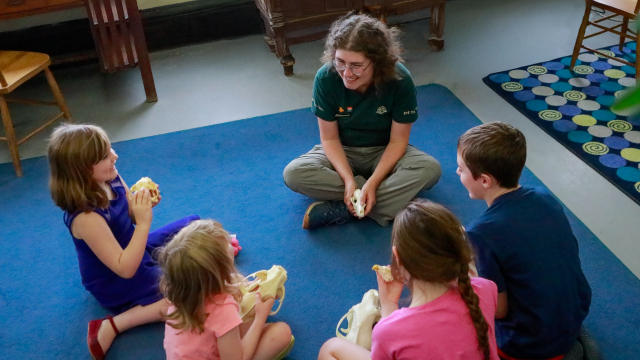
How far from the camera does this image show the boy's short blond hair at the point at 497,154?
1413 mm

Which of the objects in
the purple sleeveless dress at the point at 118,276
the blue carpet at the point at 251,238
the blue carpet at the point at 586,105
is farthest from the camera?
the blue carpet at the point at 586,105

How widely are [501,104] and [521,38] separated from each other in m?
0.94

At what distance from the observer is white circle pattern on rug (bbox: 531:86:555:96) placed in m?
3.00

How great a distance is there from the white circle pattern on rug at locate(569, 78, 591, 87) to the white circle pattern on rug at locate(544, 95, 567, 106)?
0.20 metres

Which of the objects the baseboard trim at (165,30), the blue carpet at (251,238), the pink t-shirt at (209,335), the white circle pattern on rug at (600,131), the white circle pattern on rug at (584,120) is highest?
the baseboard trim at (165,30)

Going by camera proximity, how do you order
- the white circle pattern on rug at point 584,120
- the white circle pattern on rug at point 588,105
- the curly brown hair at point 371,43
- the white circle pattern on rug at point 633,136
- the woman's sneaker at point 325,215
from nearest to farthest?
1. the curly brown hair at point 371,43
2. the woman's sneaker at point 325,215
3. the white circle pattern on rug at point 633,136
4. the white circle pattern on rug at point 584,120
5. the white circle pattern on rug at point 588,105

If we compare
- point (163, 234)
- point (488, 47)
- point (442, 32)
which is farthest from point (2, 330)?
point (488, 47)

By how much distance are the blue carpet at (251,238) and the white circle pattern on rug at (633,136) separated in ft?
2.06

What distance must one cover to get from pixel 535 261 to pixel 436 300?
1.02ft

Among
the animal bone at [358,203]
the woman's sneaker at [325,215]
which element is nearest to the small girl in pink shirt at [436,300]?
the animal bone at [358,203]

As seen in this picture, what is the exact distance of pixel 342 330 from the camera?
5.68ft

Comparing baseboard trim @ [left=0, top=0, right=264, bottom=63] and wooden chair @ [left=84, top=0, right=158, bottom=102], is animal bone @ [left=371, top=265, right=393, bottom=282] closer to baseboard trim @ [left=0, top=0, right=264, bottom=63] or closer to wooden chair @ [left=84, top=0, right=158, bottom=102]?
wooden chair @ [left=84, top=0, right=158, bottom=102]

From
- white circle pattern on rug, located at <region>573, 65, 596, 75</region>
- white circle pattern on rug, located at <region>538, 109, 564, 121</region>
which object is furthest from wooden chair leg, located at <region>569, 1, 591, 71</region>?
white circle pattern on rug, located at <region>538, 109, 564, 121</region>

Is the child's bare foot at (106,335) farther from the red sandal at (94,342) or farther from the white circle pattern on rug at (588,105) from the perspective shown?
the white circle pattern on rug at (588,105)
